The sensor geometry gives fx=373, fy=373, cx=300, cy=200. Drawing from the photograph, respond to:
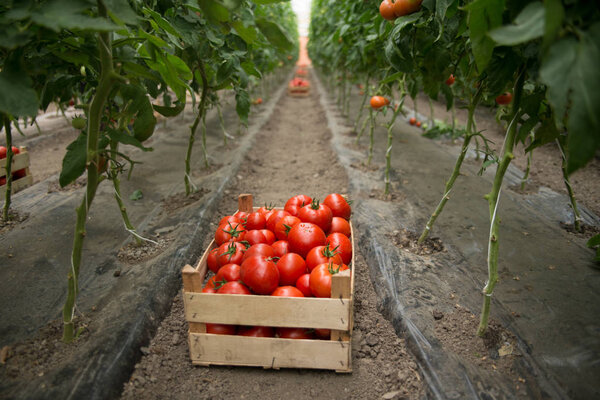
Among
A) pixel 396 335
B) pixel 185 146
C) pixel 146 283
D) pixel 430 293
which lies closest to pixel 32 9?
pixel 146 283

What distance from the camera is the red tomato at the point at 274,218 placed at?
233cm

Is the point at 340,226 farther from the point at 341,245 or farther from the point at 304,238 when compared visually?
the point at 304,238

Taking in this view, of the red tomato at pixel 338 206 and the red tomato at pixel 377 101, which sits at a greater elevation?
the red tomato at pixel 377 101

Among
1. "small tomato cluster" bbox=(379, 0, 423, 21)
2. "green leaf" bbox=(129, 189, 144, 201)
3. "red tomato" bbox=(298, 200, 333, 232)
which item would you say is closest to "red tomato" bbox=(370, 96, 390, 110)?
"small tomato cluster" bbox=(379, 0, 423, 21)

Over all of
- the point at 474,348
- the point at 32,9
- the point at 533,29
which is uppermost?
the point at 32,9

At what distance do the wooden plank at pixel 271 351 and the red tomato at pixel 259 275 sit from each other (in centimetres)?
25

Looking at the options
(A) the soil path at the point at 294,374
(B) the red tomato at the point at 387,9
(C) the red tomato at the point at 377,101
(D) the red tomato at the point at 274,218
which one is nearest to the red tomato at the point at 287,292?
(A) the soil path at the point at 294,374

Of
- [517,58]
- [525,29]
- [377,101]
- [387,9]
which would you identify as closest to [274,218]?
[387,9]

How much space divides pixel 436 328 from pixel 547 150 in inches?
209

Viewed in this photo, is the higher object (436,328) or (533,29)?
(533,29)

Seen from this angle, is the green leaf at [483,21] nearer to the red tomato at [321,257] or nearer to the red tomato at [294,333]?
the red tomato at [321,257]

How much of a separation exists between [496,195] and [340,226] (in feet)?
2.97

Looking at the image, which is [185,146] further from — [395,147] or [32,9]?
[32,9]

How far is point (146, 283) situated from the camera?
236 centimetres
